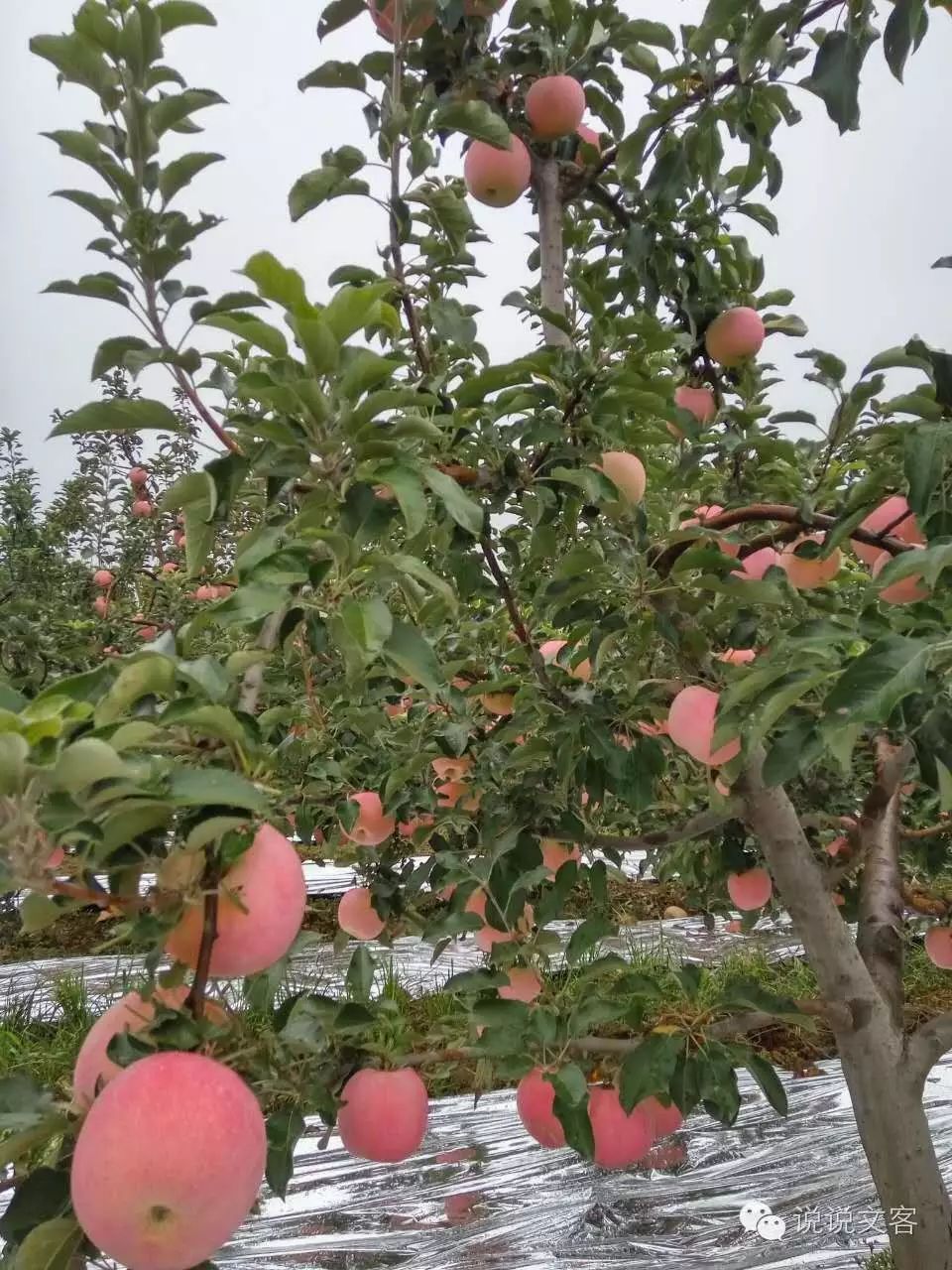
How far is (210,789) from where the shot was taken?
1.39ft

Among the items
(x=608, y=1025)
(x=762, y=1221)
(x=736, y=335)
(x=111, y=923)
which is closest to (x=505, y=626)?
(x=736, y=335)

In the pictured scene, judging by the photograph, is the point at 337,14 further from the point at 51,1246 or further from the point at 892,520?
the point at 51,1246

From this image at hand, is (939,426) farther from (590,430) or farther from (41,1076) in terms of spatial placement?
Answer: (41,1076)

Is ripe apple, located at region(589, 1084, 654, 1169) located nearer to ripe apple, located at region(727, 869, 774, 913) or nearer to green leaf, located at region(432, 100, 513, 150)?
ripe apple, located at region(727, 869, 774, 913)

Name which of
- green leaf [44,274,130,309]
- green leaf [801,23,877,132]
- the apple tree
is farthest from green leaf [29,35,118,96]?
green leaf [801,23,877,132]

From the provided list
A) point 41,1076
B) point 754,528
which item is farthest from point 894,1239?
point 41,1076

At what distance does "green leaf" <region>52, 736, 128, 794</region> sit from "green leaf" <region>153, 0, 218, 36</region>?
0.60 m

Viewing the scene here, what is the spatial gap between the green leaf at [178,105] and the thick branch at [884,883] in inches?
41.1

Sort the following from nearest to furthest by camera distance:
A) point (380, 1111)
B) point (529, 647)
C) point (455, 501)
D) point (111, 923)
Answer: point (455, 501) → point (380, 1111) → point (529, 647) → point (111, 923)

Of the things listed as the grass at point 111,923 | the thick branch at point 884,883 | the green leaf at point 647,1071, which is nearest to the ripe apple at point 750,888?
the thick branch at point 884,883

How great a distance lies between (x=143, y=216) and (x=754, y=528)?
0.97 meters

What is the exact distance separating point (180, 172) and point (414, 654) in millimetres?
430

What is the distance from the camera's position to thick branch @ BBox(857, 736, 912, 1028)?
47.7 inches

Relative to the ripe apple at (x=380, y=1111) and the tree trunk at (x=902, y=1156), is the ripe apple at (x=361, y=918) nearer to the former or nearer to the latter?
the ripe apple at (x=380, y=1111)
